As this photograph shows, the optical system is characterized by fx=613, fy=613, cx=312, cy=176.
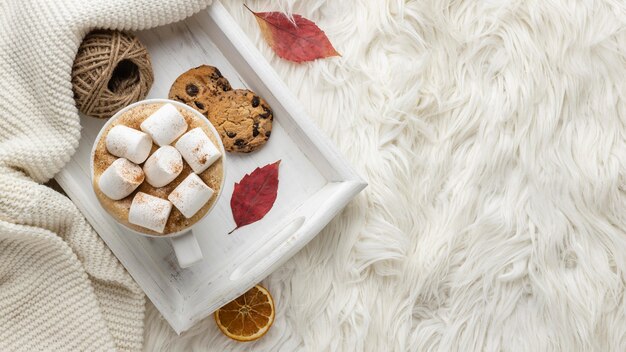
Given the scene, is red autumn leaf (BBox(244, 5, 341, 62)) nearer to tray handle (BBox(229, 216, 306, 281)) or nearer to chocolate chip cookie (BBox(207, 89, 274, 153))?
chocolate chip cookie (BBox(207, 89, 274, 153))

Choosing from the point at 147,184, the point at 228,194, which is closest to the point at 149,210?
the point at 147,184

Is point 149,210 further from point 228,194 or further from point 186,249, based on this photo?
point 228,194

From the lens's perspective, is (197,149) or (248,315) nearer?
(197,149)

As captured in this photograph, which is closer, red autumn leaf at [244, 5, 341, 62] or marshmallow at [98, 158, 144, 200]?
marshmallow at [98, 158, 144, 200]

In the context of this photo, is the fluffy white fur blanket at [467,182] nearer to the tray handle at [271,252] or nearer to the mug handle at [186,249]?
the tray handle at [271,252]

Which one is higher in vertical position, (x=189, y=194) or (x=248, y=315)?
(x=189, y=194)

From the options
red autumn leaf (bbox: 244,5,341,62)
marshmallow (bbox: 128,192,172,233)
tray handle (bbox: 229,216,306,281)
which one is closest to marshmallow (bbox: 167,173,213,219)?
marshmallow (bbox: 128,192,172,233)

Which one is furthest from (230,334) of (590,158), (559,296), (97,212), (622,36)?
(622,36)
